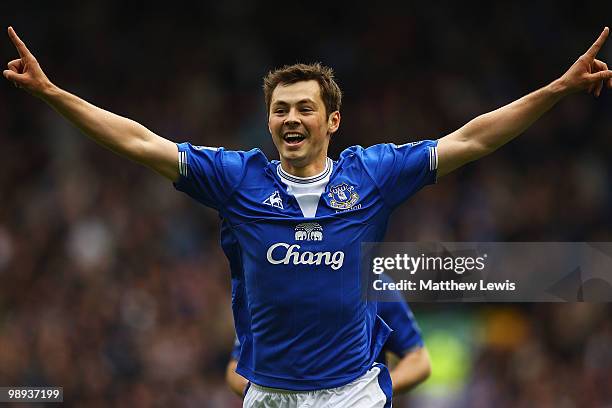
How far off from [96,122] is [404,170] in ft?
4.87

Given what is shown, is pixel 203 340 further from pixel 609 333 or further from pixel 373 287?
pixel 373 287

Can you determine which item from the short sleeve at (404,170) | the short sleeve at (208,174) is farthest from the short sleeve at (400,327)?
the short sleeve at (208,174)

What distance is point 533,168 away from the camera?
13.2 meters

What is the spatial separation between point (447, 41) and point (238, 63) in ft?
8.51

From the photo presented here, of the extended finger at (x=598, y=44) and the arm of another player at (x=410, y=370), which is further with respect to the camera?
the arm of another player at (x=410, y=370)

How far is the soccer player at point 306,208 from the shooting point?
17.8ft

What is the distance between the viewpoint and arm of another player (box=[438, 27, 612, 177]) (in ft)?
17.8

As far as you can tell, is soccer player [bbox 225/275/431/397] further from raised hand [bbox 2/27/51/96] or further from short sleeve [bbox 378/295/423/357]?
raised hand [bbox 2/27/51/96]

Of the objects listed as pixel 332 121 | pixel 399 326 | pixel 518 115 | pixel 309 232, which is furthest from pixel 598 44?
pixel 399 326

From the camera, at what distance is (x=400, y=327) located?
7.21m

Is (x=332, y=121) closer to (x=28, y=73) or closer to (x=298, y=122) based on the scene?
(x=298, y=122)

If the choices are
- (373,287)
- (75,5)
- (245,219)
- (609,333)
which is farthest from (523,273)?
(75,5)

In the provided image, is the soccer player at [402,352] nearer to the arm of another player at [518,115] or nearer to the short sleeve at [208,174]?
the arm of another player at [518,115]

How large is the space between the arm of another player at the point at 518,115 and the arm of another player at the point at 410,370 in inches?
76.8
